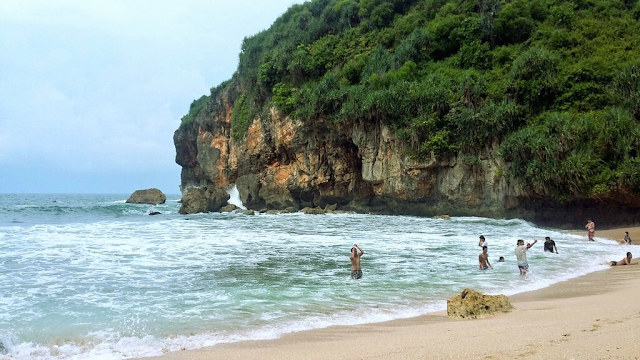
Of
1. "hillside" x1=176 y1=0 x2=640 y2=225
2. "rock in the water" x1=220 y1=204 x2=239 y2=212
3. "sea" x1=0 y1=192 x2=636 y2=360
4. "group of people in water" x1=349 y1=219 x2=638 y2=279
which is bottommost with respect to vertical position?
"sea" x1=0 y1=192 x2=636 y2=360

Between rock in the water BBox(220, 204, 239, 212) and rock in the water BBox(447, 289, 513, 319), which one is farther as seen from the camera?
rock in the water BBox(220, 204, 239, 212)

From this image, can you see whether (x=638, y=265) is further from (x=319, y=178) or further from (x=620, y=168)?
(x=319, y=178)

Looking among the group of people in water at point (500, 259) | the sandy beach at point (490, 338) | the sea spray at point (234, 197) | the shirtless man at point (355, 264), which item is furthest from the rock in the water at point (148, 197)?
the sandy beach at point (490, 338)

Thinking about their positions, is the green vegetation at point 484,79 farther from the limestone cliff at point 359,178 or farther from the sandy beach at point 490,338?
the sandy beach at point 490,338

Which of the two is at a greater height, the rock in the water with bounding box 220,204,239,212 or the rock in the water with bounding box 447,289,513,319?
the rock in the water with bounding box 220,204,239,212

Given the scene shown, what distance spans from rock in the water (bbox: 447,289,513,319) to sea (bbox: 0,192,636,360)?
815 mm

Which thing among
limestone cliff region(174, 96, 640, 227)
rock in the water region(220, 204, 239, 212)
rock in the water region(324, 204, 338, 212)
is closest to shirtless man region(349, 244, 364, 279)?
limestone cliff region(174, 96, 640, 227)

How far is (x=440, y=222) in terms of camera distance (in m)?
24.0

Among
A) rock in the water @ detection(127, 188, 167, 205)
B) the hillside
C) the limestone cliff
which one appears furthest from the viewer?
rock in the water @ detection(127, 188, 167, 205)

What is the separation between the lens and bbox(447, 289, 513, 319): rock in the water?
21.3 feet

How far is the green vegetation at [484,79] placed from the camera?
19.9 m

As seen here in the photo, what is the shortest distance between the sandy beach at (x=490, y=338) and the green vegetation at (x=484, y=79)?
1438cm

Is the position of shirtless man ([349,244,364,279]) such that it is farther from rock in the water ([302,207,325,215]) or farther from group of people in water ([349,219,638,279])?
rock in the water ([302,207,325,215])

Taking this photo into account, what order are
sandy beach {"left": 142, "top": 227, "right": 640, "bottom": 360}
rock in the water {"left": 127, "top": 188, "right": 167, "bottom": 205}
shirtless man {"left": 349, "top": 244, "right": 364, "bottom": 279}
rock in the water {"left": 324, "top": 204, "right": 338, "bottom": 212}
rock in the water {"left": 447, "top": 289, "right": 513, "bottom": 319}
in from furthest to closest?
rock in the water {"left": 127, "top": 188, "right": 167, "bottom": 205} < rock in the water {"left": 324, "top": 204, "right": 338, "bottom": 212} < shirtless man {"left": 349, "top": 244, "right": 364, "bottom": 279} < rock in the water {"left": 447, "top": 289, "right": 513, "bottom": 319} < sandy beach {"left": 142, "top": 227, "right": 640, "bottom": 360}
